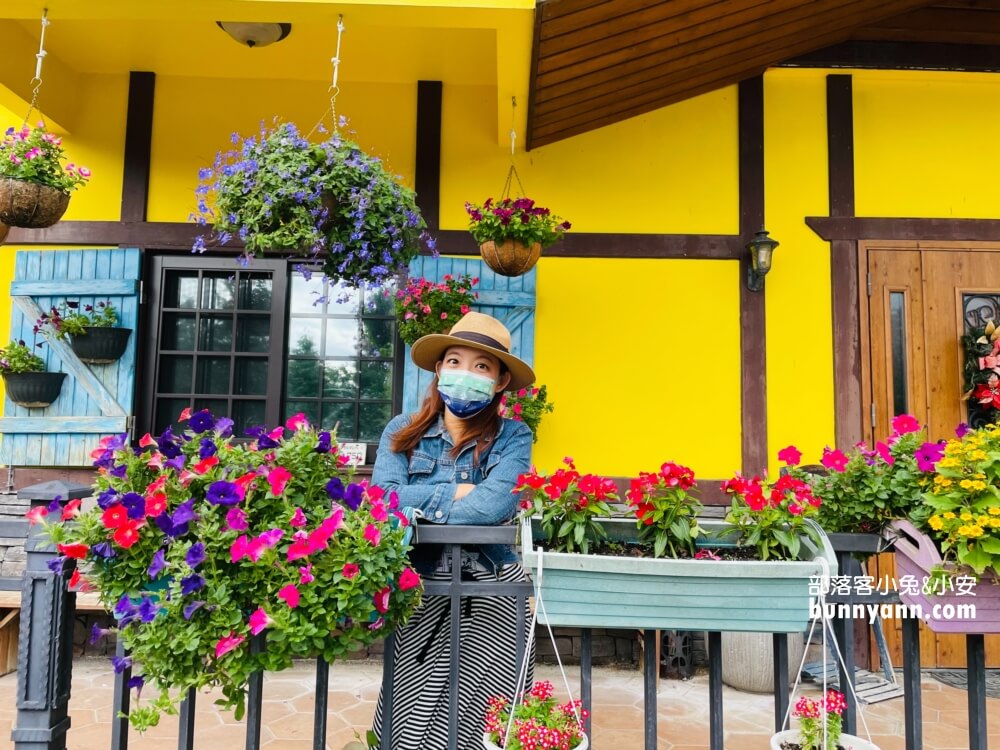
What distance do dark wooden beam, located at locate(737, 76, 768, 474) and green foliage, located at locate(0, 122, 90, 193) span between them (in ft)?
12.8

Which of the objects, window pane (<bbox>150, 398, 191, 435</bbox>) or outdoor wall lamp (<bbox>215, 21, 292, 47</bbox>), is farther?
window pane (<bbox>150, 398, 191, 435</bbox>)

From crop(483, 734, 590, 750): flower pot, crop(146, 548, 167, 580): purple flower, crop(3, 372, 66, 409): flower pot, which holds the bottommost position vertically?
crop(483, 734, 590, 750): flower pot

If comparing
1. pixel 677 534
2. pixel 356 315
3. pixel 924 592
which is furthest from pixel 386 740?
pixel 356 315

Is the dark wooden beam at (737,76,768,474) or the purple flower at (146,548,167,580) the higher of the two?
the dark wooden beam at (737,76,768,474)

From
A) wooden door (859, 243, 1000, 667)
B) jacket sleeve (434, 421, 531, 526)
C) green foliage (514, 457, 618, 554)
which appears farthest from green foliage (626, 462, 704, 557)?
wooden door (859, 243, 1000, 667)

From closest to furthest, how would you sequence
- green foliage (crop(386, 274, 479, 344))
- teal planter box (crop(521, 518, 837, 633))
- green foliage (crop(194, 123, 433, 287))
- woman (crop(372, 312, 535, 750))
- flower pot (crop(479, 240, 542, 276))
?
teal planter box (crop(521, 518, 837, 633)), woman (crop(372, 312, 535, 750)), green foliage (crop(194, 123, 433, 287)), flower pot (crop(479, 240, 542, 276)), green foliage (crop(386, 274, 479, 344))

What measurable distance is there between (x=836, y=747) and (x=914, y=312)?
12.2 ft

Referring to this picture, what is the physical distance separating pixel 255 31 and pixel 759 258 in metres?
3.20

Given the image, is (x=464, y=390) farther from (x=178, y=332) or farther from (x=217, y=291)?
(x=178, y=332)

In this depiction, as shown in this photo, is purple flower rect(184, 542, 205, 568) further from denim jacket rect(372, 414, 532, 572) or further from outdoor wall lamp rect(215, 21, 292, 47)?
outdoor wall lamp rect(215, 21, 292, 47)

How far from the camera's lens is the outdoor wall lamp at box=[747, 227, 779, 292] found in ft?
13.7

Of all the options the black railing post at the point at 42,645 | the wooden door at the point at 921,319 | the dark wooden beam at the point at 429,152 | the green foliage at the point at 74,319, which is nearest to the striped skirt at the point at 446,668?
the black railing post at the point at 42,645

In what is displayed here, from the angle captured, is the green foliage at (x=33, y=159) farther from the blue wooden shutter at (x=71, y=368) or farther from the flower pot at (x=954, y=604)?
the flower pot at (x=954, y=604)

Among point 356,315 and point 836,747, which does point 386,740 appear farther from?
point 356,315
